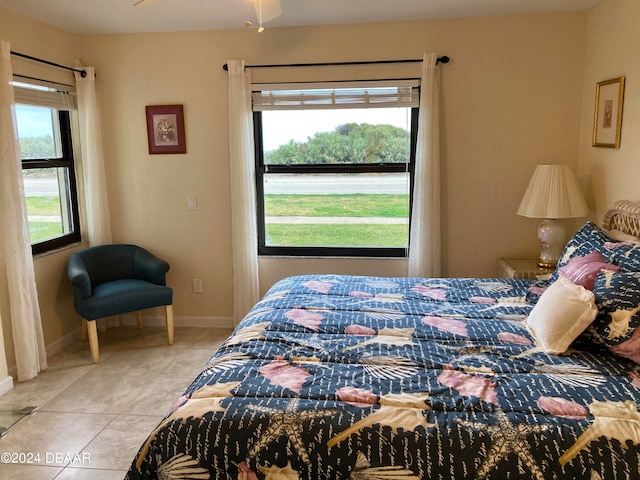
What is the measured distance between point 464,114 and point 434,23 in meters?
0.69

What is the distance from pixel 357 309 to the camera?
2543mm

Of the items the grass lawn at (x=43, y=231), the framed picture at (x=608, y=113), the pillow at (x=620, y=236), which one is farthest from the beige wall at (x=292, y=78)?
the pillow at (x=620, y=236)

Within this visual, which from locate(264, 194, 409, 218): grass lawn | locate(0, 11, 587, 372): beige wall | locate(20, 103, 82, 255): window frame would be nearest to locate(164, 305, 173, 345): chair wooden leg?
locate(0, 11, 587, 372): beige wall

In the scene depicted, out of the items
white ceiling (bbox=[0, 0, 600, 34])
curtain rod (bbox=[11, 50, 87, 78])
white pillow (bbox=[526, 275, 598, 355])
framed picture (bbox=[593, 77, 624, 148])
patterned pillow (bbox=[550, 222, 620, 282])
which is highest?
white ceiling (bbox=[0, 0, 600, 34])

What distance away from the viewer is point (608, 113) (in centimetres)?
315

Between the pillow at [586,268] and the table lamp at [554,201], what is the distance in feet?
2.50

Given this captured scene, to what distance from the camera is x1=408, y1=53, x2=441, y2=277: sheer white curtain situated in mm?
3629

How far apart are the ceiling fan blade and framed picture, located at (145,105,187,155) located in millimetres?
1617

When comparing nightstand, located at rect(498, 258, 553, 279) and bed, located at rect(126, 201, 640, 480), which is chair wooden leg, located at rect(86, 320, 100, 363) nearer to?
bed, located at rect(126, 201, 640, 480)

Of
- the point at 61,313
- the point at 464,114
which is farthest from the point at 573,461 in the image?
the point at 61,313

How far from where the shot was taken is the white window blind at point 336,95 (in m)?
3.72

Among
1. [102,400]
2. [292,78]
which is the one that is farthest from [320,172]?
[102,400]

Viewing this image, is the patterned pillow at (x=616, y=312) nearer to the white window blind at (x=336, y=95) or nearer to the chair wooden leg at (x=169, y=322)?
the white window blind at (x=336, y=95)

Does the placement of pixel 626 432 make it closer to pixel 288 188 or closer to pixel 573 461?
pixel 573 461
